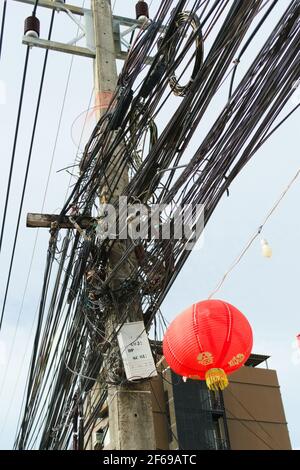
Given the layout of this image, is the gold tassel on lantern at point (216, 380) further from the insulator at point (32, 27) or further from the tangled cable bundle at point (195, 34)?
the insulator at point (32, 27)

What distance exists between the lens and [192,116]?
15.4 ft

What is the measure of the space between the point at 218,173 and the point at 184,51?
3.39 feet

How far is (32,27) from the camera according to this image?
6.74m

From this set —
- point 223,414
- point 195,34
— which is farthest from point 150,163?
point 223,414

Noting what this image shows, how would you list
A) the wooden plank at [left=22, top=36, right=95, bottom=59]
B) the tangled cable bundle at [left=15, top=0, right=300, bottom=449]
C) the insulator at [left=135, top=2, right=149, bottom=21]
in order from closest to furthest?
the tangled cable bundle at [left=15, top=0, right=300, bottom=449] → the wooden plank at [left=22, top=36, right=95, bottom=59] → the insulator at [left=135, top=2, right=149, bottom=21]

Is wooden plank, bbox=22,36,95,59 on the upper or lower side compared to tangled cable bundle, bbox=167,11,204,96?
upper

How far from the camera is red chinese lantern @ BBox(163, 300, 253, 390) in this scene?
5.03 meters

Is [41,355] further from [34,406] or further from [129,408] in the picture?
[129,408]

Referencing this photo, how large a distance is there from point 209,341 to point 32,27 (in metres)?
4.30

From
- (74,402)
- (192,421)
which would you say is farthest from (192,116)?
(192,421)

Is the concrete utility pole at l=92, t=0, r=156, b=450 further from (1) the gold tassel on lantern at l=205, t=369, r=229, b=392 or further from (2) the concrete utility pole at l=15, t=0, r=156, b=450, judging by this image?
(1) the gold tassel on lantern at l=205, t=369, r=229, b=392

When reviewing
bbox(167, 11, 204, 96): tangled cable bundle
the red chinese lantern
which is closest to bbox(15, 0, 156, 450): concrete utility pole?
the red chinese lantern

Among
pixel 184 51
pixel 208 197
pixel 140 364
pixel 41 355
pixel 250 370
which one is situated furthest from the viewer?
pixel 250 370

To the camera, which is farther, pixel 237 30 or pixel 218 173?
pixel 218 173
